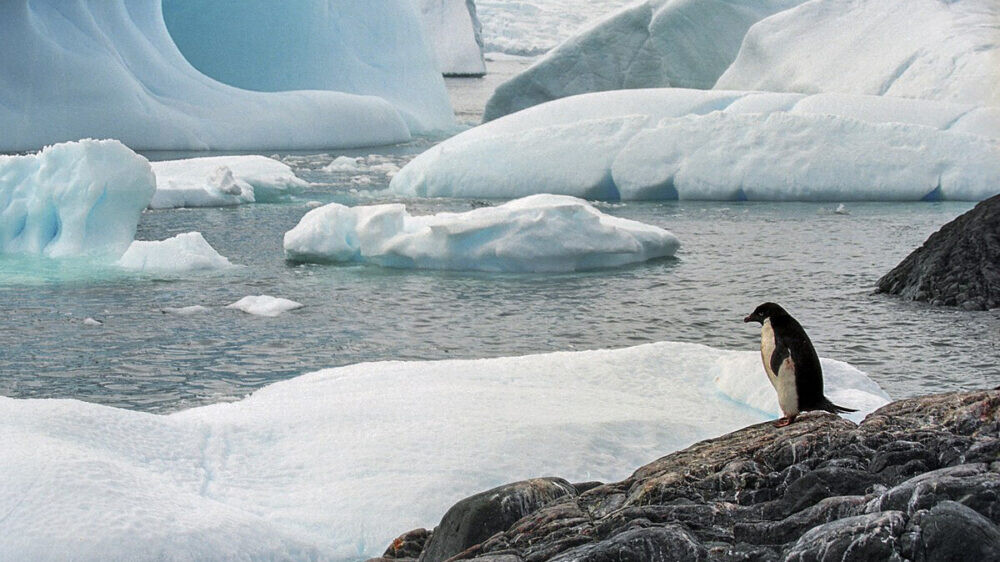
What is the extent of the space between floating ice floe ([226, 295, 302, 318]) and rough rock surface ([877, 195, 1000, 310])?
416 centimetres

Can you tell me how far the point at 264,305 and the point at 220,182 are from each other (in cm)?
603

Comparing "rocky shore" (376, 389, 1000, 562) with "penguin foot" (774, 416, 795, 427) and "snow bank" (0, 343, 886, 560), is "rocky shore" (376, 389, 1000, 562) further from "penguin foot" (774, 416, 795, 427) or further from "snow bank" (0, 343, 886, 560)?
"snow bank" (0, 343, 886, 560)

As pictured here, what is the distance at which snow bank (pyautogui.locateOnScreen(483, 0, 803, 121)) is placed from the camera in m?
23.5

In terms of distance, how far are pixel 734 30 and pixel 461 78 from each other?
2605 centimetres

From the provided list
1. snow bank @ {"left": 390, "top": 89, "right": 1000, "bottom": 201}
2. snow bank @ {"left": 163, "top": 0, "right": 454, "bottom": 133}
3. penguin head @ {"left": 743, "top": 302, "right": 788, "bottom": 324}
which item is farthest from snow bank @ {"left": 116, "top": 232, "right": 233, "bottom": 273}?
snow bank @ {"left": 163, "top": 0, "right": 454, "bottom": 133}

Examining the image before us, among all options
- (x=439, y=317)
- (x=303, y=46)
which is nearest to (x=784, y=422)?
(x=439, y=317)

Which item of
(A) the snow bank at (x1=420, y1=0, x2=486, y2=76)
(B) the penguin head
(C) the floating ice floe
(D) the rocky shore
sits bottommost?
(C) the floating ice floe

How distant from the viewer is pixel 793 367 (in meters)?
3.63

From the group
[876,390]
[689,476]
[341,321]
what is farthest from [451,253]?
[689,476]

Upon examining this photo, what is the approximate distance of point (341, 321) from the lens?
737 cm

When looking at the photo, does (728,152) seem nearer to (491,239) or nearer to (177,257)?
(491,239)

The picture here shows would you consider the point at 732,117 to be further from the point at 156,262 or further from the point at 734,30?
the point at 734,30

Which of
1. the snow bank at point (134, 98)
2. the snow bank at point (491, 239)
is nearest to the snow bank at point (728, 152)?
the snow bank at point (491, 239)

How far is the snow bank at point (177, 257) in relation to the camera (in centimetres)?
898
